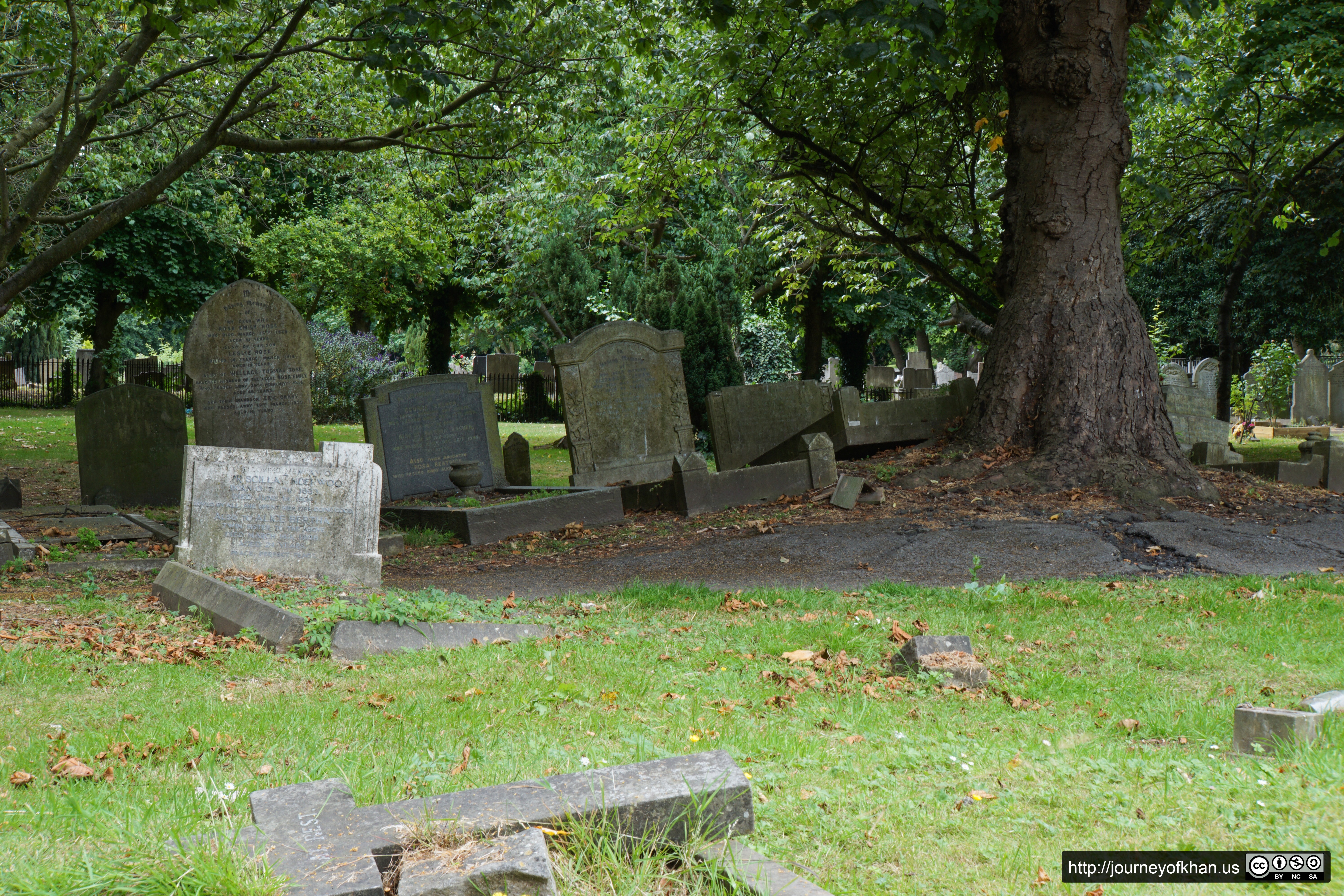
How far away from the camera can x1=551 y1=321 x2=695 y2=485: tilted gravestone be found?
1302cm

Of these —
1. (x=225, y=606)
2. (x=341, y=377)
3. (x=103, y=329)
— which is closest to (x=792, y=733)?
(x=225, y=606)

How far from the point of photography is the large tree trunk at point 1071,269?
9961mm

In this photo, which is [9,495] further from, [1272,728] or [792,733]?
[1272,728]

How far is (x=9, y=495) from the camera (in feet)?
37.3

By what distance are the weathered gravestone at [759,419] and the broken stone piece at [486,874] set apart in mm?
10699

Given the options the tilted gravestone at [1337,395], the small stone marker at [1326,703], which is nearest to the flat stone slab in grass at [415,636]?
the small stone marker at [1326,703]

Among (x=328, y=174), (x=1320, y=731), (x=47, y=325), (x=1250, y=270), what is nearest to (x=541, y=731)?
(x=1320, y=731)

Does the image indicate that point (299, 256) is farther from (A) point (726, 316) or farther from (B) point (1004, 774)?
(B) point (1004, 774)

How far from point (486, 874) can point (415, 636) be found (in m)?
3.44

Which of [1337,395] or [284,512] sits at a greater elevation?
[1337,395]


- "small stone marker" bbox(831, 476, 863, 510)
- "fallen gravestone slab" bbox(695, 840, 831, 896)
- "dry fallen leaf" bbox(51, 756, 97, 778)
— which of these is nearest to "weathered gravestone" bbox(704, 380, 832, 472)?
"small stone marker" bbox(831, 476, 863, 510)

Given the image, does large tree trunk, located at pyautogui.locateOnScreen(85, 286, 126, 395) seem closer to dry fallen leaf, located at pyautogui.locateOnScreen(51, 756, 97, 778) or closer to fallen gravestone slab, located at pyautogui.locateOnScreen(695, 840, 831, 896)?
dry fallen leaf, located at pyautogui.locateOnScreen(51, 756, 97, 778)

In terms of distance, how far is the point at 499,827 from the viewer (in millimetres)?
2426

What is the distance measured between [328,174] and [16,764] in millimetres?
14086
